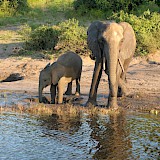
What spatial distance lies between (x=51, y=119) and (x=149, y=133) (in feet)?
6.65

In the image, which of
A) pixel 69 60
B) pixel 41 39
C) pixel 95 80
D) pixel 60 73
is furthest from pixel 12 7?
pixel 95 80

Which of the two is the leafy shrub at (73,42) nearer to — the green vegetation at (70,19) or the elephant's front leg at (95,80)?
the green vegetation at (70,19)

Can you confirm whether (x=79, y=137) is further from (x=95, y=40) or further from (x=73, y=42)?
(x=73, y=42)

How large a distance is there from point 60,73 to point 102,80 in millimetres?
2830

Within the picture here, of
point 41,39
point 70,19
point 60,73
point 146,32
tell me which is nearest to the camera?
point 60,73

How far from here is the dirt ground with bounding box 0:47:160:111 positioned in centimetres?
1089

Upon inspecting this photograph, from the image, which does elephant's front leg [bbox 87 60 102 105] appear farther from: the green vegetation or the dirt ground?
the green vegetation

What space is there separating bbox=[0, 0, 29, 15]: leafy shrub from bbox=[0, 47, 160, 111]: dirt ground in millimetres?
9781

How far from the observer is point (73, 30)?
55.1 feet

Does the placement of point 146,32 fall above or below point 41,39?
above

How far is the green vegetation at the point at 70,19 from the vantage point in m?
16.5

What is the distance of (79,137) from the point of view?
293 inches

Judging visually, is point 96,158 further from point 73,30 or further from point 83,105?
point 73,30

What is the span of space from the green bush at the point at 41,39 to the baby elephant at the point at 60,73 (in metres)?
6.00
